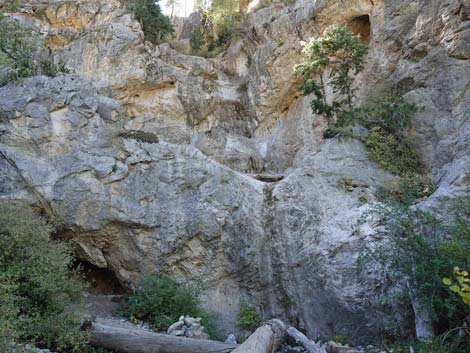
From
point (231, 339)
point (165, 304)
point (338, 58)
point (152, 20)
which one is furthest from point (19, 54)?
point (231, 339)

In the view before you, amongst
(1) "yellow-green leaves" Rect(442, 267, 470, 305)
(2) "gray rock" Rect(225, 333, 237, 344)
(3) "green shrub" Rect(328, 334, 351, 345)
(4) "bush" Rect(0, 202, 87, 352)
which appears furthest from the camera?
(2) "gray rock" Rect(225, 333, 237, 344)

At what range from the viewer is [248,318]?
1189 centimetres

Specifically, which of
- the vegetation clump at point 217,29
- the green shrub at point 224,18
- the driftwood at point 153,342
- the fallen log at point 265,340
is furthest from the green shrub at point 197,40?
the driftwood at point 153,342

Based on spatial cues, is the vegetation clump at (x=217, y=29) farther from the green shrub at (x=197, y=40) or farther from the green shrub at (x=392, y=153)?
the green shrub at (x=392, y=153)

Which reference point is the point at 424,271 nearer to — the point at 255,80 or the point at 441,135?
the point at 441,135

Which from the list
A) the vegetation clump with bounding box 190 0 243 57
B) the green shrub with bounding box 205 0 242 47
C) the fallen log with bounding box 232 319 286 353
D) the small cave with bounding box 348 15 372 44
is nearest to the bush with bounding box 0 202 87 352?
the fallen log with bounding box 232 319 286 353

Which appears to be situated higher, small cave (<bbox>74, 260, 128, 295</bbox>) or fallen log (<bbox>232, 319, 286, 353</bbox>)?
fallen log (<bbox>232, 319, 286, 353</bbox>)

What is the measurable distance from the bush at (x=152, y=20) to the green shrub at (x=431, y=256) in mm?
22739

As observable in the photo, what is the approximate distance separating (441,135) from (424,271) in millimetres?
7554

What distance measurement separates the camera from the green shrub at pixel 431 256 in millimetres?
7381

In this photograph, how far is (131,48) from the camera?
78.5 feet

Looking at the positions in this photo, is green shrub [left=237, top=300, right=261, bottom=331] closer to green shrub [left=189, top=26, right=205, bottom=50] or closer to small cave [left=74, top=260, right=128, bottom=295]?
small cave [left=74, top=260, right=128, bottom=295]

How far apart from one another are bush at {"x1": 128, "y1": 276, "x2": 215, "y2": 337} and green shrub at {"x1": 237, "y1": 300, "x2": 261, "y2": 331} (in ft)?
3.07

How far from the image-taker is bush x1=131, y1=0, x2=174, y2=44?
26.9m
